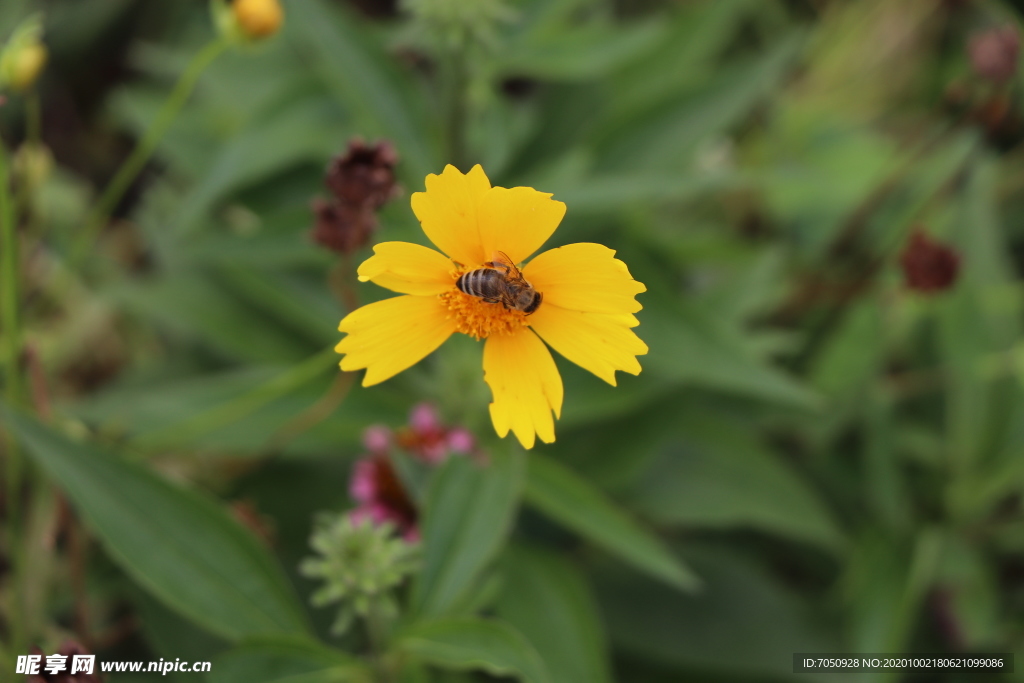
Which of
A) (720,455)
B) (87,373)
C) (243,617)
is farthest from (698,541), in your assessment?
(87,373)

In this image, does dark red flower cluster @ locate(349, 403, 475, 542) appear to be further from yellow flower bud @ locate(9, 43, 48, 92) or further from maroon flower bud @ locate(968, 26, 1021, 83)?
maroon flower bud @ locate(968, 26, 1021, 83)

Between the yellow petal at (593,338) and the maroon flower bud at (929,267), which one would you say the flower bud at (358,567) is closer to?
the yellow petal at (593,338)

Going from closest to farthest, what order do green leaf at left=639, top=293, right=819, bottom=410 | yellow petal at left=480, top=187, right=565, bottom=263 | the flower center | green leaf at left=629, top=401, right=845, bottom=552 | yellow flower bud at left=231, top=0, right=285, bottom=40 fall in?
yellow petal at left=480, top=187, right=565, bottom=263, the flower center, yellow flower bud at left=231, top=0, right=285, bottom=40, green leaf at left=639, top=293, right=819, bottom=410, green leaf at left=629, top=401, right=845, bottom=552

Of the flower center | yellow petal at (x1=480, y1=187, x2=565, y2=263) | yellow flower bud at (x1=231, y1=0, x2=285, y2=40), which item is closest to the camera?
yellow petal at (x1=480, y1=187, x2=565, y2=263)

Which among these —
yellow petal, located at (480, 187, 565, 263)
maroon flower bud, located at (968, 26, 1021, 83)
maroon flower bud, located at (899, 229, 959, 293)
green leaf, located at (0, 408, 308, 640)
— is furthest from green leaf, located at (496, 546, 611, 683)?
maroon flower bud, located at (968, 26, 1021, 83)

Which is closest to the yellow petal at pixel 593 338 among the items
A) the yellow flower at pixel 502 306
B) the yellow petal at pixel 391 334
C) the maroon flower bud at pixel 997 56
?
the yellow flower at pixel 502 306

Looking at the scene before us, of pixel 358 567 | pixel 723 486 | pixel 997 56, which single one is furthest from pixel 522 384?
pixel 997 56

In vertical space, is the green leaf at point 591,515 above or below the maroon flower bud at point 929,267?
below
